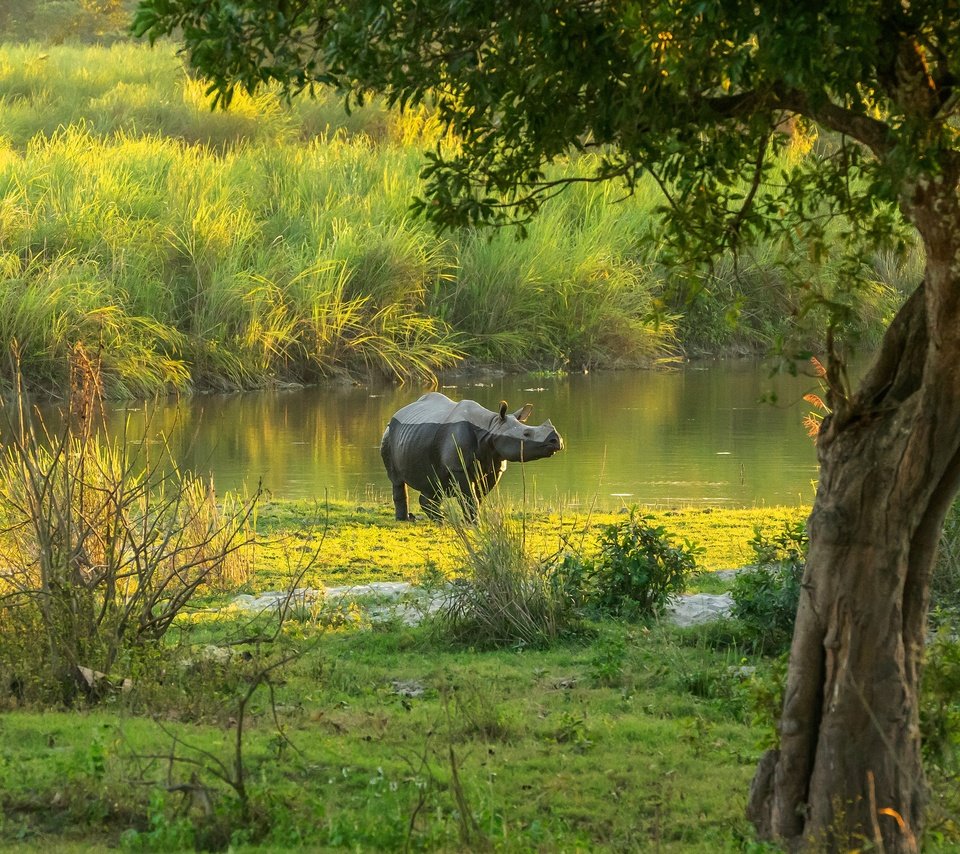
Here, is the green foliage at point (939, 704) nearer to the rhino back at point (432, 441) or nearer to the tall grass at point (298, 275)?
the rhino back at point (432, 441)

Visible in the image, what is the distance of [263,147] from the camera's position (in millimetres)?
29812

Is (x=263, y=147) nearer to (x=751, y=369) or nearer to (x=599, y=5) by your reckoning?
(x=751, y=369)

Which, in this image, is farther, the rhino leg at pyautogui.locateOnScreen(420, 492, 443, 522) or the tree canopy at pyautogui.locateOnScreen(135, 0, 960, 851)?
the rhino leg at pyautogui.locateOnScreen(420, 492, 443, 522)

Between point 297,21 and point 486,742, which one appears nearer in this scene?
point 297,21

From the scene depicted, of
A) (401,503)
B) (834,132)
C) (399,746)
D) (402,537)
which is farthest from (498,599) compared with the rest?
(401,503)

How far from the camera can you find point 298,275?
23.9 meters

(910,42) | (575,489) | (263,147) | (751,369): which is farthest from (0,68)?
(910,42)

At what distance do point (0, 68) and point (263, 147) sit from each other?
33.8 ft

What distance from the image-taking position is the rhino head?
43.1 ft

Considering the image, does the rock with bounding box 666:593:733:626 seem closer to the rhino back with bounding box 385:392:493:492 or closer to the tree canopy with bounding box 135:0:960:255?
the rhino back with bounding box 385:392:493:492

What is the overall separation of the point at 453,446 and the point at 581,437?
5887mm

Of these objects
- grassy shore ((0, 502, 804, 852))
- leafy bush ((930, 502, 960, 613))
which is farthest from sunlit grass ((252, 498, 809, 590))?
leafy bush ((930, 502, 960, 613))

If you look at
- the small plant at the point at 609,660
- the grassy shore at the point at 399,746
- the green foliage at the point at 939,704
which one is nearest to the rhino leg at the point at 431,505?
the grassy shore at the point at 399,746

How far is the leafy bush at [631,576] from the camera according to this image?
361 inches
